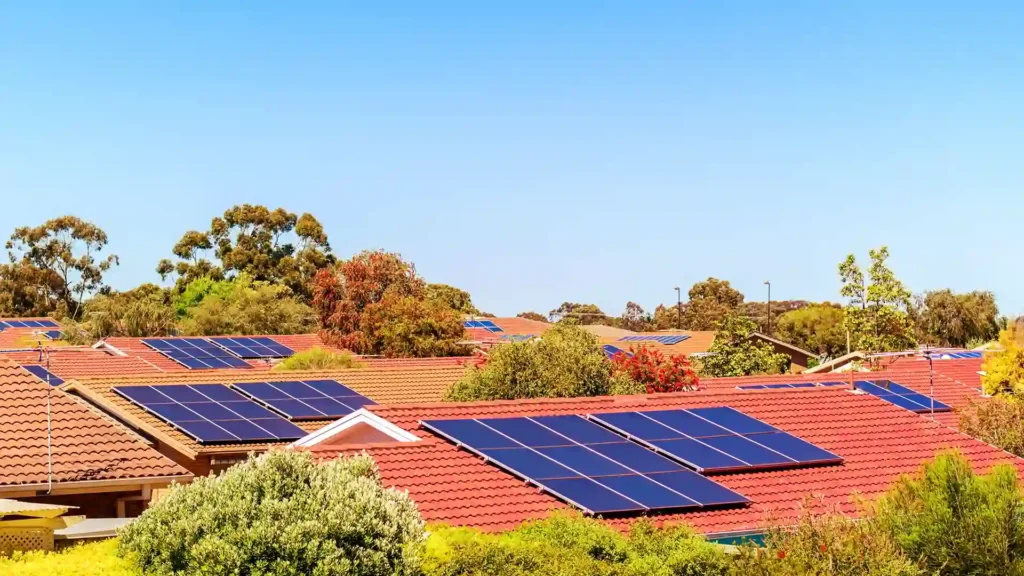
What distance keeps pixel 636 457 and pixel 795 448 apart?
3696mm

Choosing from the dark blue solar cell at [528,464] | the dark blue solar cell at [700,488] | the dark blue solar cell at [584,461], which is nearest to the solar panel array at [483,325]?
the dark blue solar cell at [584,461]

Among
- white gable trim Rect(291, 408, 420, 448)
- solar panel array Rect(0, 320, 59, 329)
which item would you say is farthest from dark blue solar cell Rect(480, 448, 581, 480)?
solar panel array Rect(0, 320, 59, 329)

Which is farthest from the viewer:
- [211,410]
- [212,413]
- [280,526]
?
[211,410]

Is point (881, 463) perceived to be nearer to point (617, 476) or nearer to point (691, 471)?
point (691, 471)

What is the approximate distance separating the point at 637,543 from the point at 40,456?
10.8 m

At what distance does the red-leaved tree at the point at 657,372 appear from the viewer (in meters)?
38.3

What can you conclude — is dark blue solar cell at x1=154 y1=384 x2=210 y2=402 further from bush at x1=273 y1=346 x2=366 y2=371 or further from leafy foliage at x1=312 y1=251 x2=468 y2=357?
leafy foliage at x1=312 y1=251 x2=468 y2=357

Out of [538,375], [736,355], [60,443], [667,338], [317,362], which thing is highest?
[667,338]

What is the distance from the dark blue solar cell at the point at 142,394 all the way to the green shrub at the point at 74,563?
48.7 feet

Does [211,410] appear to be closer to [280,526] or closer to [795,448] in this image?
[795,448]

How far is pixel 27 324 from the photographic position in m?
88.0

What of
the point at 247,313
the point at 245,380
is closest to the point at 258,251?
the point at 247,313

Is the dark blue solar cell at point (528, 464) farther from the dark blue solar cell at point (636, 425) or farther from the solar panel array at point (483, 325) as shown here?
the solar panel array at point (483, 325)

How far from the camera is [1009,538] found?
18391mm
